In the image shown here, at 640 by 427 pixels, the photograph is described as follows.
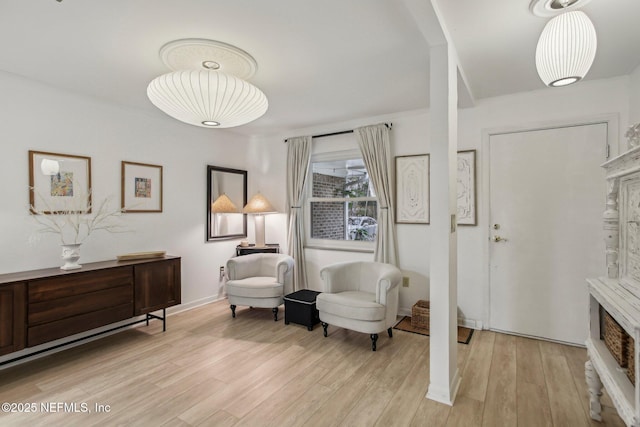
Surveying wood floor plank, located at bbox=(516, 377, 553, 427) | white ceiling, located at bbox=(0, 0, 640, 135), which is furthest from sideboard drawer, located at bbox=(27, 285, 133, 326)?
wood floor plank, located at bbox=(516, 377, 553, 427)

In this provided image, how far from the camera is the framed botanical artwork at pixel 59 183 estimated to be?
9.14 ft

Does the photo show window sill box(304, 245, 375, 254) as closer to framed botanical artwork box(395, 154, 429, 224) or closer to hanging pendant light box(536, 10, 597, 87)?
framed botanical artwork box(395, 154, 429, 224)

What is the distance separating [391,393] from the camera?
7.21 feet

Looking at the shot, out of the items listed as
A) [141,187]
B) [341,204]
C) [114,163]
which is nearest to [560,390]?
[341,204]

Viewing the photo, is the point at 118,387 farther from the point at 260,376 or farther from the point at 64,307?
the point at 260,376

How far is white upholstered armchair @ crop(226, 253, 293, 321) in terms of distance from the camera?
360cm

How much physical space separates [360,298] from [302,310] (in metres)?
0.72

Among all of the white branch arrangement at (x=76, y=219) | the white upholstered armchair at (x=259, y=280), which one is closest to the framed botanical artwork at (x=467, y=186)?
the white upholstered armchair at (x=259, y=280)

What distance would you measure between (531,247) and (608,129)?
1.20m

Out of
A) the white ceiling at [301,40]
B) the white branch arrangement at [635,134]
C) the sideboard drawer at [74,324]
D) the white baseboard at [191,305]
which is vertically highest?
the white ceiling at [301,40]

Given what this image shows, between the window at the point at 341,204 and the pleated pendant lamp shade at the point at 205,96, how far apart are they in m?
2.04

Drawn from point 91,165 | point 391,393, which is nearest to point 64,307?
point 91,165

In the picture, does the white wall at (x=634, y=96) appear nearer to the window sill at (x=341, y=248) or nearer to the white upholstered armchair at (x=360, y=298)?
the white upholstered armchair at (x=360, y=298)

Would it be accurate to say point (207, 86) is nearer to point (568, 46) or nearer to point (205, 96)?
point (205, 96)
